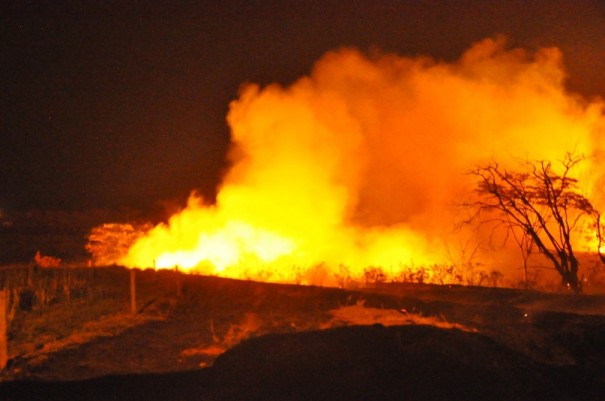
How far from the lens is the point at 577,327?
1063 centimetres

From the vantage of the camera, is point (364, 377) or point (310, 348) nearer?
point (364, 377)

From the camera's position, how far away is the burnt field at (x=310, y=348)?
28.2 feet

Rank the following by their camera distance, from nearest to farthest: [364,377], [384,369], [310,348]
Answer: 1. [364,377]
2. [384,369]
3. [310,348]

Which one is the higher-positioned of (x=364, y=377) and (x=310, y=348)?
(x=310, y=348)

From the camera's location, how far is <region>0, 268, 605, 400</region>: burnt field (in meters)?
8.59

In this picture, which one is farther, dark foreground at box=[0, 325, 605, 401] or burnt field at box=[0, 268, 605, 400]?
burnt field at box=[0, 268, 605, 400]

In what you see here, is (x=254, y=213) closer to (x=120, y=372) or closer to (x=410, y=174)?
(x=410, y=174)

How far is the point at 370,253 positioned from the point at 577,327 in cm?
1817

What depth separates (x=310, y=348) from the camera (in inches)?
405

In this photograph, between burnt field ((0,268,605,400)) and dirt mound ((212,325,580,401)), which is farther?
burnt field ((0,268,605,400))

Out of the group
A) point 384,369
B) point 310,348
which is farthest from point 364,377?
point 310,348

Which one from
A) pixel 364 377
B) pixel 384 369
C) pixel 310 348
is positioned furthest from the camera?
pixel 310 348

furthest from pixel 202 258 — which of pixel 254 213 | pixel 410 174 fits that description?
pixel 410 174

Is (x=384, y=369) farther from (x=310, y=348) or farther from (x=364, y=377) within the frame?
(x=310, y=348)
